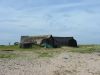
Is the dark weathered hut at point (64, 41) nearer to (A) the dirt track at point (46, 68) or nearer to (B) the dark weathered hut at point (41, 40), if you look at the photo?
(B) the dark weathered hut at point (41, 40)

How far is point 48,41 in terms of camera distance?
191 ft

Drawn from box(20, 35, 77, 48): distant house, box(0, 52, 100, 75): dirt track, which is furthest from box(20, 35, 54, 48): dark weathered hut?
box(0, 52, 100, 75): dirt track

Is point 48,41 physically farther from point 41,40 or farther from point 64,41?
point 64,41

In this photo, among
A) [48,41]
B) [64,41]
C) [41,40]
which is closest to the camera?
[41,40]

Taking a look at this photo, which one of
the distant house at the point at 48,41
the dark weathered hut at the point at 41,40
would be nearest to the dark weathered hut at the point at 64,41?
the distant house at the point at 48,41

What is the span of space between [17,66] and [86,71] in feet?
14.8

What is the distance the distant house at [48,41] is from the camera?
5747cm

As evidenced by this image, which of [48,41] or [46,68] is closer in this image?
[46,68]

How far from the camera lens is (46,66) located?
77.7ft

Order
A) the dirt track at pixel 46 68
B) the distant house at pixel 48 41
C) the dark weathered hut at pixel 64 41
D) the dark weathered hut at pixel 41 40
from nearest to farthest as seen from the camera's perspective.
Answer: the dirt track at pixel 46 68 → the dark weathered hut at pixel 41 40 → the distant house at pixel 48 41 → the dark weathered hut at pixel 64 41

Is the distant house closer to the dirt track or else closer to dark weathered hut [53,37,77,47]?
dark weathered hut [53,37,77,47]

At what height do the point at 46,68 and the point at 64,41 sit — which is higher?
the point at 64,41

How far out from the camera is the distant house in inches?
2263

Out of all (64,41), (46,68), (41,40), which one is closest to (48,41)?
(41,40)
